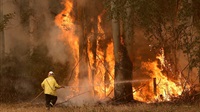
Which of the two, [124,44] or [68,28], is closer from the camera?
[124,44]

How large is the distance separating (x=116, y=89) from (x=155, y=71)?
119 inches

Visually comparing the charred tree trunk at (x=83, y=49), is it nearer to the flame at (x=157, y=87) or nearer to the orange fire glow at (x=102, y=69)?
the orange fire glow at (x=102, y=69)

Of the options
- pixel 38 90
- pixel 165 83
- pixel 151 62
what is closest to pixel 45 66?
pixel 38 90

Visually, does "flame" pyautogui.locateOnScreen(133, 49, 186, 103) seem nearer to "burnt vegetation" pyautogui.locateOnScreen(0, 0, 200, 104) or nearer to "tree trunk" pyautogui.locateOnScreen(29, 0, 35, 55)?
"burnt vegetation" pyautogui.locateOnScreen(0, 0, 200, 104)

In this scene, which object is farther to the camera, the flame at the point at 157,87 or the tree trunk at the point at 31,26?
the tree trunk at the point at 31,26

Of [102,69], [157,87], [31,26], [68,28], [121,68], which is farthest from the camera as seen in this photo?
[31,26]

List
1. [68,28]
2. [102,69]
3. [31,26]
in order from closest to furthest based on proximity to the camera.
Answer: [68,28] < [102,69] < [31,26]

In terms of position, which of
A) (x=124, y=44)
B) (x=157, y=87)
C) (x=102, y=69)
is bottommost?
(x=157, y=87)

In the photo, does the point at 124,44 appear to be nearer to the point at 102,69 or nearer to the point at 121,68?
the point at 121,68

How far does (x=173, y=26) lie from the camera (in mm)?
17219

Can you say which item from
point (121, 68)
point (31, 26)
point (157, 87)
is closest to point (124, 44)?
point (121, 68)

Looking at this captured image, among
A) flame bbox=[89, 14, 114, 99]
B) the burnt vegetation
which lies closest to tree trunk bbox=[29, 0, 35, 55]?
the burnt vegetation

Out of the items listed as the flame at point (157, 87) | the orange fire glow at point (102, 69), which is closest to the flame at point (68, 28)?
the orange fire glow at point (102, 69)

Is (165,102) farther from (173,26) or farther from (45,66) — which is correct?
(45,66)
